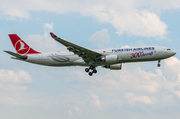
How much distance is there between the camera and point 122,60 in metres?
42.3

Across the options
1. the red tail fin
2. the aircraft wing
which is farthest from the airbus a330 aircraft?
the red tail fin

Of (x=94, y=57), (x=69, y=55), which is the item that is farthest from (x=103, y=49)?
(x=69, y=55)

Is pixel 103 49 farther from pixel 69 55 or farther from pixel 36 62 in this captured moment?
pixel 36 62

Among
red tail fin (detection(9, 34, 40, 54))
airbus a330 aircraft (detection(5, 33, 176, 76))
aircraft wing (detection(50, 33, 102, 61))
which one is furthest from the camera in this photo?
red tail fin (detection(9, 34, 40, 54))

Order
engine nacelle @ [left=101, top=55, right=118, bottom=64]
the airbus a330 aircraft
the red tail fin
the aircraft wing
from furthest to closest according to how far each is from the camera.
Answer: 1. the red tail fin
2. the airbus a330 aircraft
3. engine nacelle @ [left=101, top=55, right=118, bottom=64]
4. the aircraft wing

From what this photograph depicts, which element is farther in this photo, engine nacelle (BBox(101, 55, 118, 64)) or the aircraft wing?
engine nacelle (BBox(101, 55, 118, 64))

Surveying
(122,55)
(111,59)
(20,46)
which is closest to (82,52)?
(111,59)

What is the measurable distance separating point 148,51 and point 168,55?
134 inches

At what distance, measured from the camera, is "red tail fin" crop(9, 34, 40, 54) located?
47.2 m

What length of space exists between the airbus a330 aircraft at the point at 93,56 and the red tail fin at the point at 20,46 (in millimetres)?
545

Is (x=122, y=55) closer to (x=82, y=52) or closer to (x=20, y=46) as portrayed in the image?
(x=82, y=52)

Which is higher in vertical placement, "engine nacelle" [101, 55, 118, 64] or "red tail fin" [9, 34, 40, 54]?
"red tail fin" [9, 34, 40, 54]

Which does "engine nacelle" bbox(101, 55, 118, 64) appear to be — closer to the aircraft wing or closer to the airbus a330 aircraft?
the airbus a330 aircraft

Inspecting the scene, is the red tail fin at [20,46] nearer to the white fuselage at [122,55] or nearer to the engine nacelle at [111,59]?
the white fuselage at [122,55]
